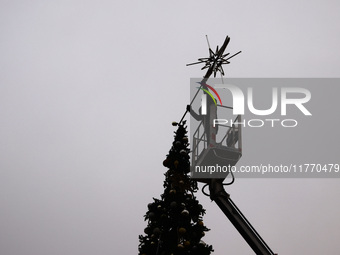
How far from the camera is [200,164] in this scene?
13188mm

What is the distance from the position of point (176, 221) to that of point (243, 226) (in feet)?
11.0

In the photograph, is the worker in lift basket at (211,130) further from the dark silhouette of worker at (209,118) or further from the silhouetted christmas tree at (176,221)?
the silhouetted christmas tree at (176,221)

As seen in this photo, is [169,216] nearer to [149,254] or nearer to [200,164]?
[149,254]

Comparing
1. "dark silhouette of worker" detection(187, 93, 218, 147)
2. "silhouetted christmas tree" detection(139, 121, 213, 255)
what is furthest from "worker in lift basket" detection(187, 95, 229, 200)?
"silhouetted christmas tree" detection(139, 121, 213, 255)

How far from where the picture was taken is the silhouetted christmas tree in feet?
31.7

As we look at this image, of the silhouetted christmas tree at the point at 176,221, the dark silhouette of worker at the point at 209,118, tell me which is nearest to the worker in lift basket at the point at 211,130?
the dark silhouette of worker at the point at 209,118

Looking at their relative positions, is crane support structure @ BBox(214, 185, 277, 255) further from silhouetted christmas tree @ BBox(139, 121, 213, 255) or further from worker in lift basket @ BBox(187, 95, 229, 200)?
silhouetted christmas tree @ BBox(139, 121, 213, 255)

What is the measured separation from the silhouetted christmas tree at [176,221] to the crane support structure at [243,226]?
8.40 feet

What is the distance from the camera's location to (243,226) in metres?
12.7

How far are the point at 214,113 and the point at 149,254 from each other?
5115 millimetres

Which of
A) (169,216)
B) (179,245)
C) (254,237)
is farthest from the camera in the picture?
(254,237)

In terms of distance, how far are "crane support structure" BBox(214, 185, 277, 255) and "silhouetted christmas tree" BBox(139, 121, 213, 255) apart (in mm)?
2561

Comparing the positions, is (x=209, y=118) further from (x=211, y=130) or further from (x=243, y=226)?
(x=243, y=226)

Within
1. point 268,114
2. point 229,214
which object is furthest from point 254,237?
point 268,114
